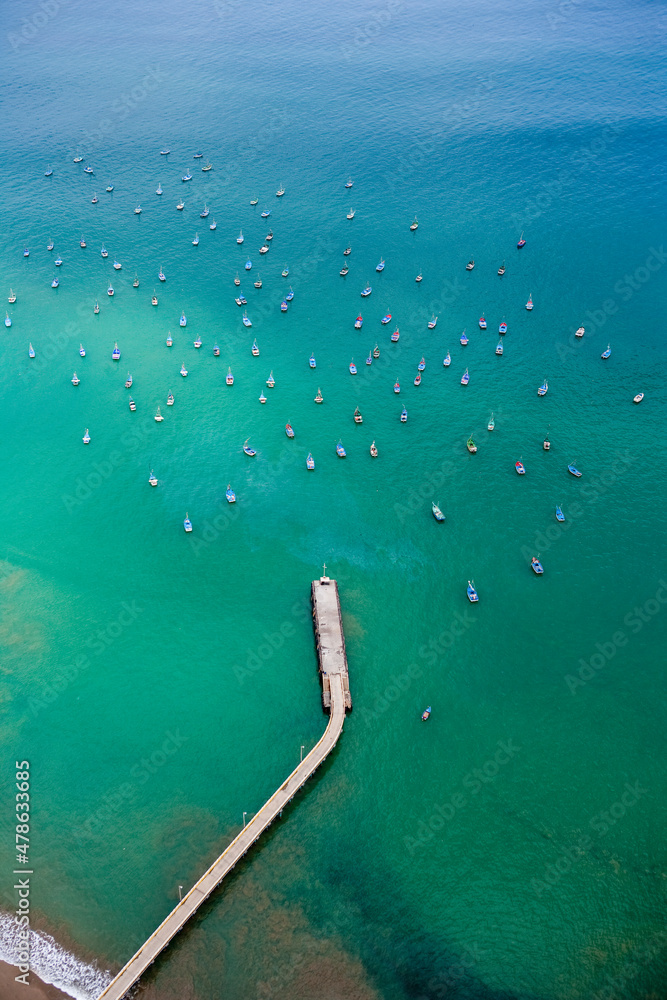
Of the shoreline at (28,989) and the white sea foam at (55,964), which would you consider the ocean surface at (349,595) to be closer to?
the white sea foam at (55,964)

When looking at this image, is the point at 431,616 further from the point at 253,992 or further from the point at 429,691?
the point at 253,992

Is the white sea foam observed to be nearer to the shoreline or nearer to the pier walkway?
the shoreline

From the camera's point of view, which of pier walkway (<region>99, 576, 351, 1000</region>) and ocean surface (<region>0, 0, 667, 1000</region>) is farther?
→ ocean surface (<region>0, 0, 667, 1000</region>)

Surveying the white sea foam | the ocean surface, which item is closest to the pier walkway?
the ocean surface

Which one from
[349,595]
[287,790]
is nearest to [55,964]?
[287,790]

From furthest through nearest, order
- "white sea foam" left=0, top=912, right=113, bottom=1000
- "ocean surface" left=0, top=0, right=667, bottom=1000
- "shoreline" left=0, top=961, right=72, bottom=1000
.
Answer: "ocean surface" left=0, top=0, right=667, bottom=1000 → "white sea foam" left=0, top=912, right=113, bottom=1000 → "shoreline" left=0, top=961, right=72, bottom=1000

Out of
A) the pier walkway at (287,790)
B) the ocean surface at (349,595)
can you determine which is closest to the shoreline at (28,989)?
the ocean surface at (349,595)

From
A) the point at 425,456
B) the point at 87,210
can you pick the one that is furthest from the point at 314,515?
the point at 87,210
